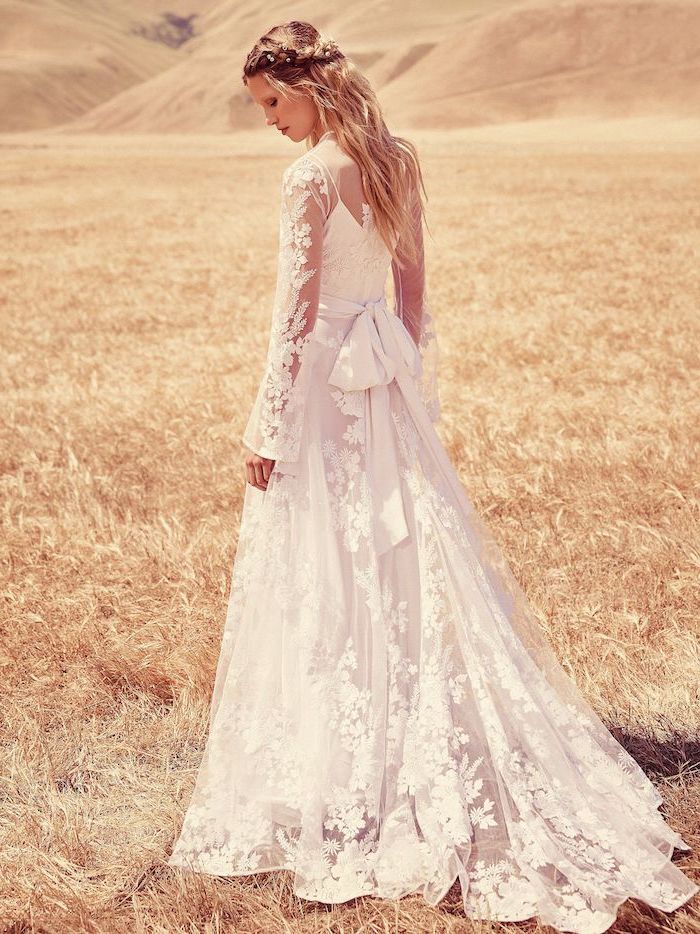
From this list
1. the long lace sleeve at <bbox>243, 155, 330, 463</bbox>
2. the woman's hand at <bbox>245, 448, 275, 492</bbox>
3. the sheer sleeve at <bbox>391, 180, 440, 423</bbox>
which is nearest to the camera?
the long lace sleeve at <bbox>243, 155, 330, 463</bbox>

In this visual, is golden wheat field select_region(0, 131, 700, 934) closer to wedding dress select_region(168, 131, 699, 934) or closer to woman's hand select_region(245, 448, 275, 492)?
wedding dress select_region(168, 131, 699, 934)

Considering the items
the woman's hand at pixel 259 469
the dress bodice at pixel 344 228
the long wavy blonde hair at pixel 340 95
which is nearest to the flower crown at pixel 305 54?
the long wavy blonde hair at pixel 340 95

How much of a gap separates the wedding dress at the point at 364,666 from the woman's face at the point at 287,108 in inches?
6.3

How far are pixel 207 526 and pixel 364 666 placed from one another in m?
2.91

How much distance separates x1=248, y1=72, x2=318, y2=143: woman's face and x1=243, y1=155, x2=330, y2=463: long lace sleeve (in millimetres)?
123

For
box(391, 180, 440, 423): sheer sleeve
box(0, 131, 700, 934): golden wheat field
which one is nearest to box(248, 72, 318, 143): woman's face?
box(391, 180, 440, 423): sheer sleeve

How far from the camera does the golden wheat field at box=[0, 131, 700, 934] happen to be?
125 inches

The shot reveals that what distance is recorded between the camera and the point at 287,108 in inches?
120

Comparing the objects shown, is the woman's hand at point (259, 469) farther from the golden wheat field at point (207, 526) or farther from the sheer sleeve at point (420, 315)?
the golden wheat field at point (207, 526)

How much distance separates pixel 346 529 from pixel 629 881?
1340 mm

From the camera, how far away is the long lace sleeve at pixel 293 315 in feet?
9.64

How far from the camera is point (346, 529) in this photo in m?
3.13

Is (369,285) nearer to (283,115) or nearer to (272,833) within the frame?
(283,115)

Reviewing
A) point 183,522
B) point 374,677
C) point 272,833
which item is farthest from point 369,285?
point 183,522
